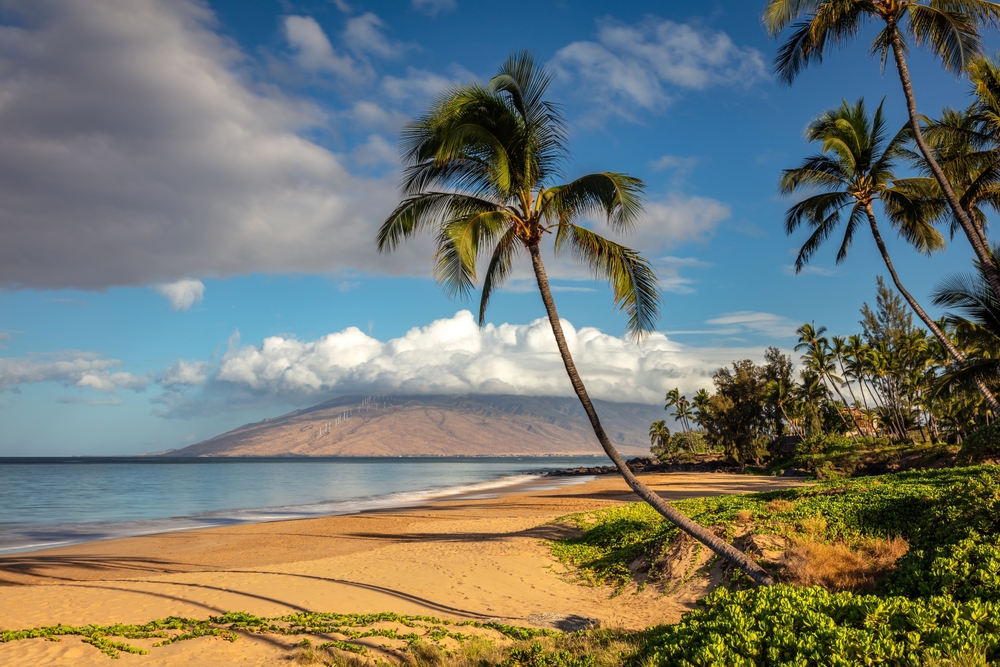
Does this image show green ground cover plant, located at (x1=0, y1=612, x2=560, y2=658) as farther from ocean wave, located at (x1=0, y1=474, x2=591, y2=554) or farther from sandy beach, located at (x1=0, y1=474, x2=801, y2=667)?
ocean wave, located at (x1=0, y1=474, x2=591, y2=554)

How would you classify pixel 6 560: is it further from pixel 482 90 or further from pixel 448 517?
pixel 482 90

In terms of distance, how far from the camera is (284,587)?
1104 centimetres

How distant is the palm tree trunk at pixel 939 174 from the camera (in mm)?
13641

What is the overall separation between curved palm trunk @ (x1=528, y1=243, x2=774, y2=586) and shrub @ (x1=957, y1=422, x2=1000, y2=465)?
12.4 m

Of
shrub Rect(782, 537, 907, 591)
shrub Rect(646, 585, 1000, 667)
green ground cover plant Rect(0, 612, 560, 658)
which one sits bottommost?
green ground cover plant Rect(0, 612, 560, 658)

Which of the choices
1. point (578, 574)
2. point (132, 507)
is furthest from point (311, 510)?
point (578, 574)

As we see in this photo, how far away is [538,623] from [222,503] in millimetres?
33191

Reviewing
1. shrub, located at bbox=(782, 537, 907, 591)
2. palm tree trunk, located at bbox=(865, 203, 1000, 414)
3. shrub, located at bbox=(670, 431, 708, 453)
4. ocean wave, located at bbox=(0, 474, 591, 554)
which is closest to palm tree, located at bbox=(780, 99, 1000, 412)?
palm tree trunk, located at bbox=(865, 203, 1000, 414)

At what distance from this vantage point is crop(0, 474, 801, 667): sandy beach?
771cm

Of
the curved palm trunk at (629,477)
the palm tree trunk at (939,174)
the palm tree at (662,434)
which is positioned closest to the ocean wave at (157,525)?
the curved palm trunk at (629,477)

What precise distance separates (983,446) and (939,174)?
8409 millimetres

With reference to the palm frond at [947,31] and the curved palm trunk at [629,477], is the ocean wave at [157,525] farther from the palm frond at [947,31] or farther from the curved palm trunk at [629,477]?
the palm frond at [947,31]

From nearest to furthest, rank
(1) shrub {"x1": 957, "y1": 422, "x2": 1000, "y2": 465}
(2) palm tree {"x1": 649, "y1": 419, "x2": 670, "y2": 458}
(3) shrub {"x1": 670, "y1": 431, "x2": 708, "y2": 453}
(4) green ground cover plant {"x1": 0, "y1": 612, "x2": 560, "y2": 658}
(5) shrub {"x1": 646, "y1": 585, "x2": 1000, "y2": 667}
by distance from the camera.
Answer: (5) shrub {"x1": 646, "y1": 585, "x2": 1000, "y2": 667} < (4) green ground cover plant {"x1": 0, "y1": 612, "x2": 560, "y2": 658} < (1) shrub {"x1": 957, "y1": 422, "x2": 1000, "y2": 465} < (3) shrub {"x1": 670, "y1": 431, "x2": 708, "y2": 453} < (2) palm tree {"x1": 649, "y1": 419, "x2": 670, "y2": 458}

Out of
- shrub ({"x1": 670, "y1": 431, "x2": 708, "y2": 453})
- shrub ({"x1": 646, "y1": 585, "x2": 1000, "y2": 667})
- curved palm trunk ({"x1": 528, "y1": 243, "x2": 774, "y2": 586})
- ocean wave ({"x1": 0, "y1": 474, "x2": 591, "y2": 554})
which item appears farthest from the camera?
shrub ({"x1": 670, "y1": 431, "x2": 708, "y2": 453})
